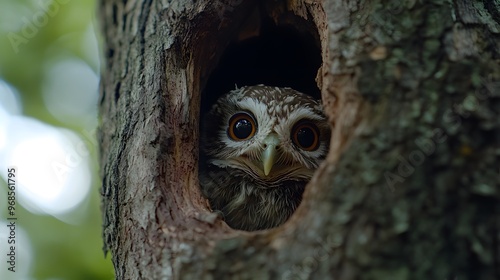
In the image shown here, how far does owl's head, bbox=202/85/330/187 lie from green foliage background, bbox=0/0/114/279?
1645mm

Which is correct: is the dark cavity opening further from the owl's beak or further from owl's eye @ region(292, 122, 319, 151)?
the owl's beak

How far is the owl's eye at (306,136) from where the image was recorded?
351 cm

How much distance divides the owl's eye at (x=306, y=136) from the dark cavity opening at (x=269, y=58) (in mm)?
587

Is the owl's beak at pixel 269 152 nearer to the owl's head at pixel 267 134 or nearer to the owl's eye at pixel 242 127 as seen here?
the owl's head at pixel 267 134

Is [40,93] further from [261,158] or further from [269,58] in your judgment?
[261,158]

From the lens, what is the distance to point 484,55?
2070mm

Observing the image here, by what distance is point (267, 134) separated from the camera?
10.8 feet

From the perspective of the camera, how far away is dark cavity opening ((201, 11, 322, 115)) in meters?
3.59

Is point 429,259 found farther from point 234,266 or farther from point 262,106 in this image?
point 262,106

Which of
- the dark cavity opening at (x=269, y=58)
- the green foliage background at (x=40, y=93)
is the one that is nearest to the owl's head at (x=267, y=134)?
the dark cavity opening at (x=269, y=58)

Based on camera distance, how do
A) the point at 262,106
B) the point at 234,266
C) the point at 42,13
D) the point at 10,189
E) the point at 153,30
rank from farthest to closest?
the point at 42,13
the point at 10,189
the point at 262,106
the point at 153,30
the point at 234,266

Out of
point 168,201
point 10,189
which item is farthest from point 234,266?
point 10,189

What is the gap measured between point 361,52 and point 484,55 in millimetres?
520

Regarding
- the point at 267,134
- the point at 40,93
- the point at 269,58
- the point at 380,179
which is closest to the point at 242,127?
the point at 267,134
